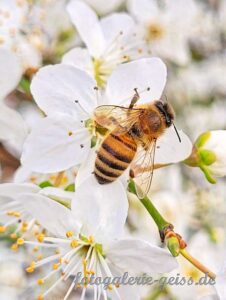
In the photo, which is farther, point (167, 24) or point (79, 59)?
point (167, 24)

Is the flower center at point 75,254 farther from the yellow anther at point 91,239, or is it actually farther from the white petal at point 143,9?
the white petal at point 143,9

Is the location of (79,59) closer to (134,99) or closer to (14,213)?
(134,99)

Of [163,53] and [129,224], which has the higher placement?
[163,53]

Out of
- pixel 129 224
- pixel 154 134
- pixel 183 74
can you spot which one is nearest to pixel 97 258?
pixel 154 134

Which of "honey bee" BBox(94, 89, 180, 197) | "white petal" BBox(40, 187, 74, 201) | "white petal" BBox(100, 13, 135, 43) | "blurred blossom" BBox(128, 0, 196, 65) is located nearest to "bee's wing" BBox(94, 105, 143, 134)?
"honey bee" BBox(94, 89, 180, 197)

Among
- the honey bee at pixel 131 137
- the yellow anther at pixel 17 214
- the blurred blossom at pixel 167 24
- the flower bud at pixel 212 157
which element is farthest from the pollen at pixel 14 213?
the blurred blossom at pixel 167 24

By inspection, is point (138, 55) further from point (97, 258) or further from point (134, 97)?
point (97, 258)

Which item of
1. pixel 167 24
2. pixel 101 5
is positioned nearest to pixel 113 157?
pixel 101 5

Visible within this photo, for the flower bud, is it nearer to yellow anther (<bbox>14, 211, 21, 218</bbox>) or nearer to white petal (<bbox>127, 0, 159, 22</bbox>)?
yellow anther (<bbox>14, 211, 21, 218</bbox>)
